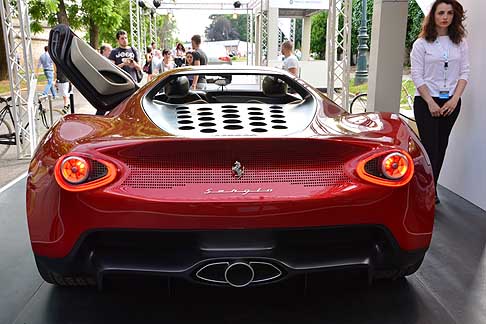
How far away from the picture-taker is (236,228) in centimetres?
208

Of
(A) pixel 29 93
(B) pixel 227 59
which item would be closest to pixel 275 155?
(A) pixel 29 93

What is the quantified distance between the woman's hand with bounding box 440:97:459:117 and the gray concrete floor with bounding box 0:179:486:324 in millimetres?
1447

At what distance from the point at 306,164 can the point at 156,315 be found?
1093mm

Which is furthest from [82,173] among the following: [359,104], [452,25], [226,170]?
[359,104]

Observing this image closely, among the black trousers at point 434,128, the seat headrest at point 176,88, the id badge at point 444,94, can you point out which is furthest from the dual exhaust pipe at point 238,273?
the id badge at point 444,94

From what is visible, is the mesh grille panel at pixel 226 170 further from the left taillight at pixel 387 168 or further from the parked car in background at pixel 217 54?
the parked car in background at pixel 217 54

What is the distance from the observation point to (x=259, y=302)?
2.66 metres

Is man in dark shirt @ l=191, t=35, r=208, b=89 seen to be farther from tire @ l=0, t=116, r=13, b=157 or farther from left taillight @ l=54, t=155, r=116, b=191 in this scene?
left taillight @ l=54, t=155, r=116, b=191

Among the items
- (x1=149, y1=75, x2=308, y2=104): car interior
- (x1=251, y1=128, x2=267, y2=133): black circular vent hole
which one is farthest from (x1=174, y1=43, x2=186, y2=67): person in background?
(x1=251, y1=128, x2=267, y2=133): black circular vent hole

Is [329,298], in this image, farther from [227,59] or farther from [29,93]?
[227,59]

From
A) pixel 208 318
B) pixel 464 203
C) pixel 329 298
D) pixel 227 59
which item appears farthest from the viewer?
pixel 227 59

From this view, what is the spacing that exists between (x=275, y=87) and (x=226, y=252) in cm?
185

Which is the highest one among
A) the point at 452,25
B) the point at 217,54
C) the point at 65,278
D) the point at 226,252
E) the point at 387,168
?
the point at 452,25

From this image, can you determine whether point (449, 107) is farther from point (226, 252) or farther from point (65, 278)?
point (65, 278)
